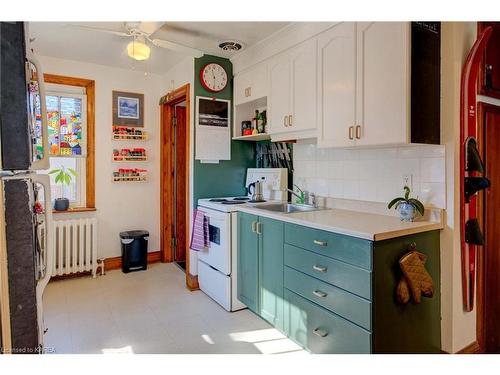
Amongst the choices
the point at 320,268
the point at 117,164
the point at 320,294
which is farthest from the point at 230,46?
the point at 320,294

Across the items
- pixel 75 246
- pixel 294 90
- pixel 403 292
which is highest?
pixel 294 90

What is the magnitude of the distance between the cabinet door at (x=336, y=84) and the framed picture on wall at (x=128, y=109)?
245cm

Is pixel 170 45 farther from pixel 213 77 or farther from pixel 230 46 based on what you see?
pixel 213 77

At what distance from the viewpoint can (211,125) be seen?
3.29 meters

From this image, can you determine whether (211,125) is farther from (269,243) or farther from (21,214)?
(21,214)

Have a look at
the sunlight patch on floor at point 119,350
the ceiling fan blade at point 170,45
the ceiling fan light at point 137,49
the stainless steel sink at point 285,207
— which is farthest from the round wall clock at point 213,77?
the sunlight patch on floor at point 119,350

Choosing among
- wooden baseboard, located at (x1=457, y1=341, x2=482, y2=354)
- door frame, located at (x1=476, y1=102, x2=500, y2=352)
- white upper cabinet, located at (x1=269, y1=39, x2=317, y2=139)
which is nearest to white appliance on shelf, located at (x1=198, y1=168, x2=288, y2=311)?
white upper cabinet, located at (x1=269, y1=39, x2=317, y2=139)

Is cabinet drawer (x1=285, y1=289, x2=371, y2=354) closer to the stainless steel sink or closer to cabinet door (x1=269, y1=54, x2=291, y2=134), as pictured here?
the stainless steel sink

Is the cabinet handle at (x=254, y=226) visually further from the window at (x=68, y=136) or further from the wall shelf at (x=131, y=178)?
the window at (x=68, y=136)

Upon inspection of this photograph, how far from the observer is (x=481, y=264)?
6.95 feet

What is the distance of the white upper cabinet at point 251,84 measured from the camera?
299 centimetres

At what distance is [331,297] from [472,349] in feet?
3.37

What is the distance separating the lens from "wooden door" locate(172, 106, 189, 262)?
4.15 m
